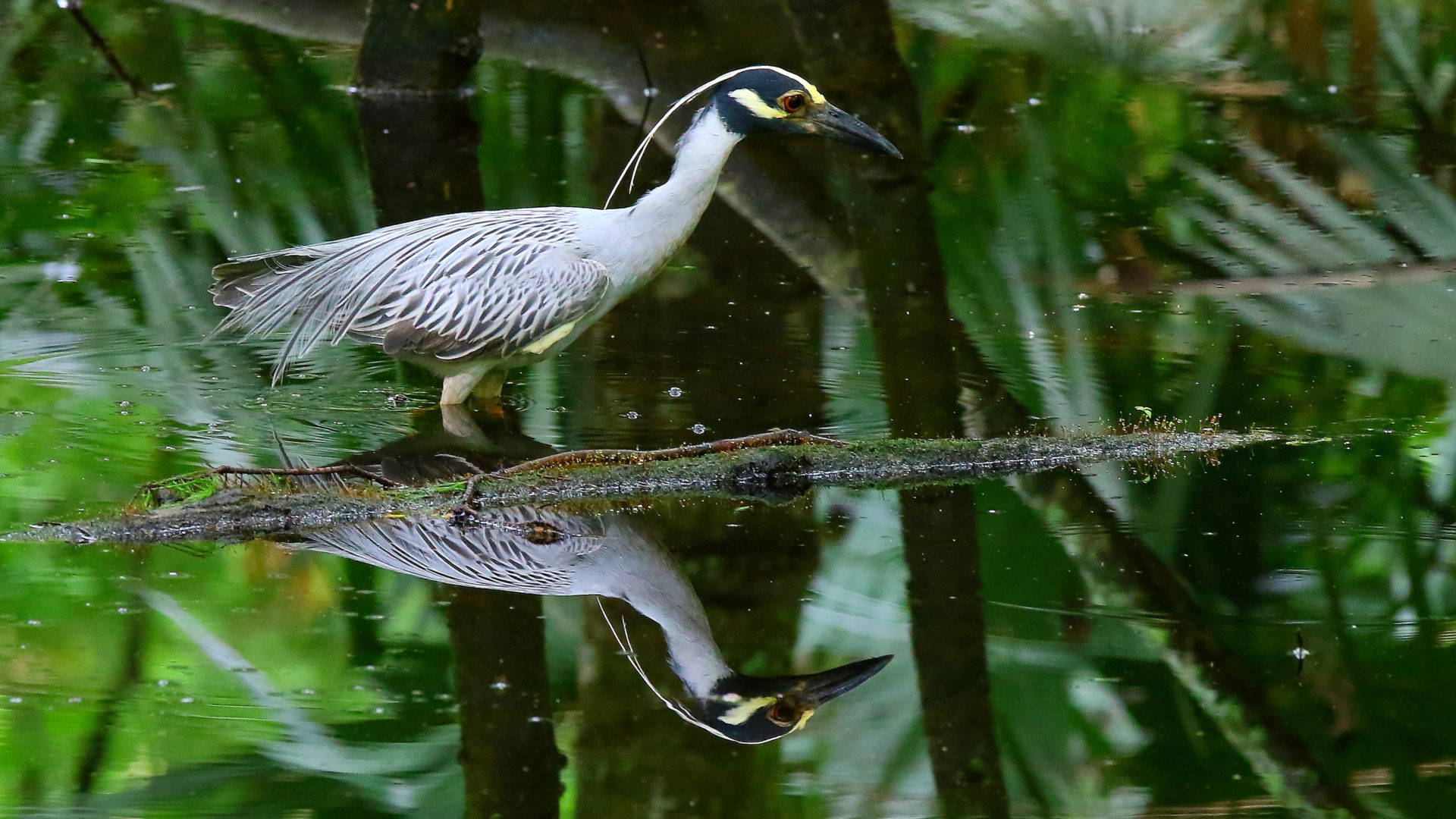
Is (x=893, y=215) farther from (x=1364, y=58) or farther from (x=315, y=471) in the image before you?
(x=1364, y=58)

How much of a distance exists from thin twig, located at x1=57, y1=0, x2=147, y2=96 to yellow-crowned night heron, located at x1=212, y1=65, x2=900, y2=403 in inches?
106

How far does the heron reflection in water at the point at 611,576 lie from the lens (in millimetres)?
3549

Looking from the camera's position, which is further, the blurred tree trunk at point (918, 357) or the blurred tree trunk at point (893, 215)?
the blurred tree trunk at point (893, 215)

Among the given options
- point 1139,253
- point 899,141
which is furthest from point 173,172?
point 1139,253

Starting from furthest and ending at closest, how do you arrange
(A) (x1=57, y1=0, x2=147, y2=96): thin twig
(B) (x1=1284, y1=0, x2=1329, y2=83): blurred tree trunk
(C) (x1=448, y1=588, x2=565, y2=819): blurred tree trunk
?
(B) (x1=1284, y1=0, x2=1329, y2=83): blurred tree trunk
(A) (x1=57, y1=0, x2=147, y2=96): thin twig
(C) (x1=448, y1=588, x2=565, y2=819): blurred tree trunk

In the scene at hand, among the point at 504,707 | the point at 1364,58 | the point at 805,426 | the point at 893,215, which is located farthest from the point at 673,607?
the point at 1364,58

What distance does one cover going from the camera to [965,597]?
4.05m

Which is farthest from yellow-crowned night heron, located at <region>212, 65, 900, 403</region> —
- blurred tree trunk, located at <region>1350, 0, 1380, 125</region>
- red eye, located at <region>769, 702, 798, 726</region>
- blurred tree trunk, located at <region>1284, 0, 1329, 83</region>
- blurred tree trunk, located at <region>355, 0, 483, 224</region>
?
blurred tree trunk, located at <region>1284, 0, 1329, 83</region>

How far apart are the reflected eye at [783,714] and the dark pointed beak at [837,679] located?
5 centimetres

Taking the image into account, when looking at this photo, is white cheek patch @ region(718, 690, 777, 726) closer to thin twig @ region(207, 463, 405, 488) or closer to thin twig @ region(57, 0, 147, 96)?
thin twig @ region(207, 463, 405, 488)

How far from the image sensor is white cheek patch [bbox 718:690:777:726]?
3.49m

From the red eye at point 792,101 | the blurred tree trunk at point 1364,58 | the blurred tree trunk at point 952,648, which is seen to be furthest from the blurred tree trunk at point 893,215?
the blurred tree trunk at point 1364,58

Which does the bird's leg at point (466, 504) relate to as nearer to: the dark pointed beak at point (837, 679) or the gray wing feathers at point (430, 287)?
Result: the gray wing feathers at point (430, 287)

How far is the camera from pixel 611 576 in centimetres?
411
